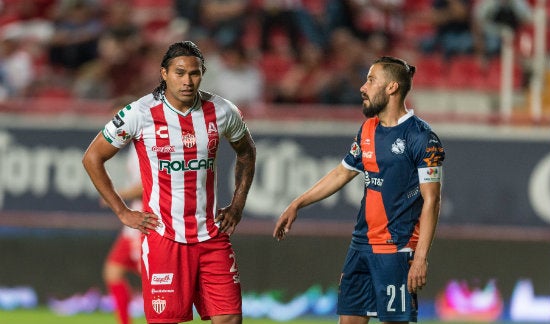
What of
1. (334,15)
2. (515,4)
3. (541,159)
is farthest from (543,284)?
(334,15)

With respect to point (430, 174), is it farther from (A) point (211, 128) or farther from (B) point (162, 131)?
(B) point (162, 131)

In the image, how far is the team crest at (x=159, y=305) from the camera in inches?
274

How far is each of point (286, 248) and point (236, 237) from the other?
0.51 meters

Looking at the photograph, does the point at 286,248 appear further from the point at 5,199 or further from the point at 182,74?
the point at 182,74

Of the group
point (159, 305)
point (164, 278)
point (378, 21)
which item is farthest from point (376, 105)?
point (378, 21)

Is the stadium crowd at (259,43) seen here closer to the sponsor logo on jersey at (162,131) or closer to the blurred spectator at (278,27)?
the blurred spectator at (278,27)

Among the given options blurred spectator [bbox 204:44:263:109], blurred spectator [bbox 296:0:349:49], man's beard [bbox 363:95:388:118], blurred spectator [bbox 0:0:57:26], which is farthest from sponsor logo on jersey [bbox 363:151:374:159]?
blurred spectator [bbox 0:0:57:26]

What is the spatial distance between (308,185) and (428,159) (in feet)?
16.3

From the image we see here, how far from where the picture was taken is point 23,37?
1456cm

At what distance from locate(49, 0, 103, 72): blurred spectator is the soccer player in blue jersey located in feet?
24.5

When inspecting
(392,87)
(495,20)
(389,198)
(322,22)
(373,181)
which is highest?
(322,22)

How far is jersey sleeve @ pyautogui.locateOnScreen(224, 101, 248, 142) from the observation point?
7144mm

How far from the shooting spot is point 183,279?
7.00m

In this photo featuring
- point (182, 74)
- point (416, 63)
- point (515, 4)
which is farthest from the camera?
point (416, 63)
